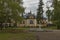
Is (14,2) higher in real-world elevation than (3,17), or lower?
higher

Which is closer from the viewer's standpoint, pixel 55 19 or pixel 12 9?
pixel 12 9

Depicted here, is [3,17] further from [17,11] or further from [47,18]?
[47,18]

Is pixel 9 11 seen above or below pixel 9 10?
below

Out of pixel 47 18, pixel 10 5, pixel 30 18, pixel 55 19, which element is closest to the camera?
pixel 10 5

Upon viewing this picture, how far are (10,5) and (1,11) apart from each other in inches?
82.9

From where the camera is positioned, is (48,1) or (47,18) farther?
(47,18)

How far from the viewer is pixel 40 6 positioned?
103m

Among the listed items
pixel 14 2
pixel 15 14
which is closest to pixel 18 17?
pixel 15 14

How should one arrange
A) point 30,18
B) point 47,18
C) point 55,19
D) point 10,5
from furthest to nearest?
point 47,18
point 30,18
point 55,19
point 10,5

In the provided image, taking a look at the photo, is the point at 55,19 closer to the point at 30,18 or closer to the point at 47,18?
the point at 30,18

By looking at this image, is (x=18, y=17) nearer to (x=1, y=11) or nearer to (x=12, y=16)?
(x=12, y=16)

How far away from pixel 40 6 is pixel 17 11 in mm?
64660

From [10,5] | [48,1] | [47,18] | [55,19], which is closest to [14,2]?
[10,5]

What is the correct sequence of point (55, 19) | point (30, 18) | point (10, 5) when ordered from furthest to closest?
1. point (30, 18)
2. point (55, 19)
3. point (10, 5)
